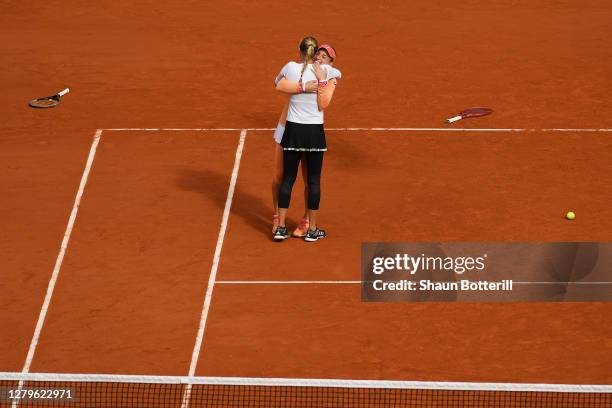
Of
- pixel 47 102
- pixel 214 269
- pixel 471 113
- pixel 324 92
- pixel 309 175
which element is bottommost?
pixel 47 102

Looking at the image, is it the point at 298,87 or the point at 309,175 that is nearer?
the point at 298,87

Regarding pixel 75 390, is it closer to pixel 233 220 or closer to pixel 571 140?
pixel 233 220

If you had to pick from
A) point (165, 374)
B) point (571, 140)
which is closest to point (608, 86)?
point (571, 140)

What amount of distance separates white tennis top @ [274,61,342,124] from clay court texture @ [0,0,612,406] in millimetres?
1683

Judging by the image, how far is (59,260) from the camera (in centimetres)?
1652

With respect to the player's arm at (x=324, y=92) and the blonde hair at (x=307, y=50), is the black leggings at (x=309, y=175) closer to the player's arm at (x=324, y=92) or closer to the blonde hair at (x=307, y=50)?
the player's arm at (x=324, y=92)

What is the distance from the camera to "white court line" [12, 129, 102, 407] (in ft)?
48.0

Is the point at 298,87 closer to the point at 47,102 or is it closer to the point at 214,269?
the point at 214,269

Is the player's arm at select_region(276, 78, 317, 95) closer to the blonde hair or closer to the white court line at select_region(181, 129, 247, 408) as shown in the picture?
the blonde hair

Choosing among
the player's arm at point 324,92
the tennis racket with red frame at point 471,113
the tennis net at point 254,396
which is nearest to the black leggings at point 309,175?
the player's arm at point 324,92

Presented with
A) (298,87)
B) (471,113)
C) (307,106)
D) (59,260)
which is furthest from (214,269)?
(471,113)

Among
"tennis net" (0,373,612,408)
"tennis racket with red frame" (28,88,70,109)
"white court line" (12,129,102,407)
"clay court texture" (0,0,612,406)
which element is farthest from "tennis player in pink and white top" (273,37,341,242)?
"tennis racket with red frame" (28,88,70,109)

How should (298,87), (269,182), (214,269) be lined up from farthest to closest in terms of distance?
(269,182) < (214,269) < (298,87)

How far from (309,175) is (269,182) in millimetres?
2066
